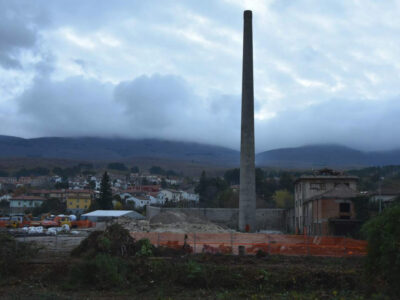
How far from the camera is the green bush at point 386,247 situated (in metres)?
13.8

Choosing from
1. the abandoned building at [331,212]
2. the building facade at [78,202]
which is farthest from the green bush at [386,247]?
the building facade at [78,202]

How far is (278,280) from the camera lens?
20719 mm

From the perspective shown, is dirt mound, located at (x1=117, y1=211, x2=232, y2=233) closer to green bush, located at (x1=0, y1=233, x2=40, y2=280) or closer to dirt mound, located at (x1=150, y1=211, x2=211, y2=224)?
dirt mound, located at (x1=150, y1=211, x2=211, y2=224)

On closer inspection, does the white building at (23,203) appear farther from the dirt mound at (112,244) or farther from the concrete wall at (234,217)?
the dirt mound at (112,244)

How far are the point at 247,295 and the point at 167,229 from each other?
108 feet

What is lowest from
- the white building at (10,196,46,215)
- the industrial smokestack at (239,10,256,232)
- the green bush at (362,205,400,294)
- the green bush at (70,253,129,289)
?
the white building at (10,196,46,215)

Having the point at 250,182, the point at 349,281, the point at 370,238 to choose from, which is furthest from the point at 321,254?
the point at 250,182

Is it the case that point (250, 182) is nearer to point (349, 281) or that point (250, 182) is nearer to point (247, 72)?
point (247, 72)

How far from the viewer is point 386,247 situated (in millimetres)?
13828

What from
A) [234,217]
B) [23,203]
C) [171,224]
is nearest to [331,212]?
[171,224]

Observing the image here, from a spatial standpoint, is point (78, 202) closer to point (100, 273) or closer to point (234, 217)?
point (234, 217)

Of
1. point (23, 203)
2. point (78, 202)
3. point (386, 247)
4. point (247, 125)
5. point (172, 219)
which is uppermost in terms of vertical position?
point (247, 125)

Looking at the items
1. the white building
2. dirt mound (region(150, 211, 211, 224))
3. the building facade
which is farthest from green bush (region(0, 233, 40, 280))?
the white building

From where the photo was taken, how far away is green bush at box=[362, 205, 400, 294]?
542 inches
